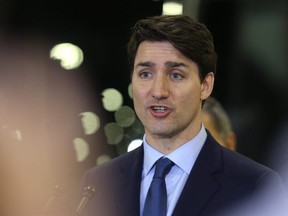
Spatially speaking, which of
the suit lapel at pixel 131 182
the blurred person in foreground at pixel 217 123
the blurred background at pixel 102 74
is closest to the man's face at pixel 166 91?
the suit lapel at pixel 131 182

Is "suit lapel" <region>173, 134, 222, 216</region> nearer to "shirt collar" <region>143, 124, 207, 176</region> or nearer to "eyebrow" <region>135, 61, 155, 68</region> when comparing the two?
"shirt collar" <region>143, 124, 207, 176</region>

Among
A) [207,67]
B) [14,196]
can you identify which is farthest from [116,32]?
[207,67]

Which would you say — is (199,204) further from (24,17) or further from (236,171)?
(24,17)

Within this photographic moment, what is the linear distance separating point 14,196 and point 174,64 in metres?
0.78

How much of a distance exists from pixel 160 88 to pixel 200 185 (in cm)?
24

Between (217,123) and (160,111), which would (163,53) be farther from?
(217,123)

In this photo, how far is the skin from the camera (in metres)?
1.57

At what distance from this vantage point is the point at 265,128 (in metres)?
3.61

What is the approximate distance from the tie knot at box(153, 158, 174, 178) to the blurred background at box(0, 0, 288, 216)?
185cm

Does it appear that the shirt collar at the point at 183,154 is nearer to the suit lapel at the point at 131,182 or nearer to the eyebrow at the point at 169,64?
the suit lapel at the point at 131,182

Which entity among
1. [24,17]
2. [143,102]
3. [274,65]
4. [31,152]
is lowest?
[31,152]

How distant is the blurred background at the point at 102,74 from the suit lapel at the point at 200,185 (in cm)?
186

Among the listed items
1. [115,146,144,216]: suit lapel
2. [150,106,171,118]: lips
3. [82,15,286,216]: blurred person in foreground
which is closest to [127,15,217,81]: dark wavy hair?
[82,15,286,216]: blurred person in foreground

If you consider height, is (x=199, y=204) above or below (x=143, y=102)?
below
